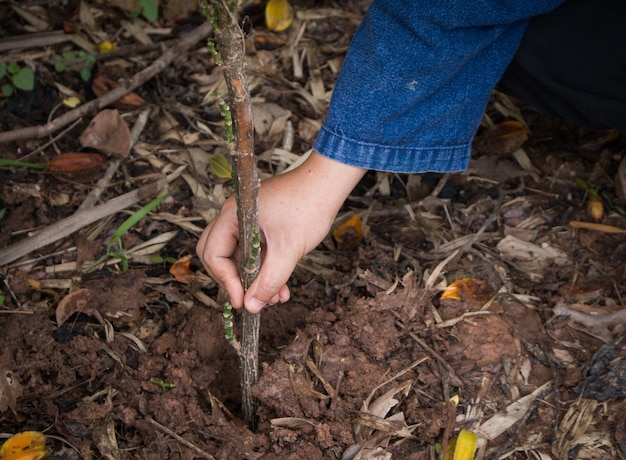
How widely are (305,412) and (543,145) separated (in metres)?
1.53

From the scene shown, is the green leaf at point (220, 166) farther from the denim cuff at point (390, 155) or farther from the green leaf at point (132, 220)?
the denim cuff at point (390, 155)

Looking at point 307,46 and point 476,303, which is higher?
point 307,46

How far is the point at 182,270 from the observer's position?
6.74 ft

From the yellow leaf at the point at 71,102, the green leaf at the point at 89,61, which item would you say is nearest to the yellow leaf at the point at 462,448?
the yellow leaf at the point at 71,102

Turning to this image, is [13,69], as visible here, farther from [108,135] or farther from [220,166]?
[220,166]

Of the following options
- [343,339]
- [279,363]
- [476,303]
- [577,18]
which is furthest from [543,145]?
[279,363]

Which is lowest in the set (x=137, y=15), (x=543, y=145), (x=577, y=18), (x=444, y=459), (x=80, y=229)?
(x=444, y=459)

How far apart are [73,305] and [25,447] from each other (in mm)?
455

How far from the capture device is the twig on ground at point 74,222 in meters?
2.02

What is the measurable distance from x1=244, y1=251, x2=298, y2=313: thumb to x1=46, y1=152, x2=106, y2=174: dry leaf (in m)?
1.08

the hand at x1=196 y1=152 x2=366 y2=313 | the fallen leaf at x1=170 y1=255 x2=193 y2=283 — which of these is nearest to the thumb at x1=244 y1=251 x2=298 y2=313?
the hand at x1=196 y1=152 x2=366 y2=313

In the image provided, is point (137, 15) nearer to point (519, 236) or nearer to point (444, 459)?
point (519, 236)

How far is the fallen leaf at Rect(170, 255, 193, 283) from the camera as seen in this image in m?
2.04

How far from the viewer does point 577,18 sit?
188 cm
